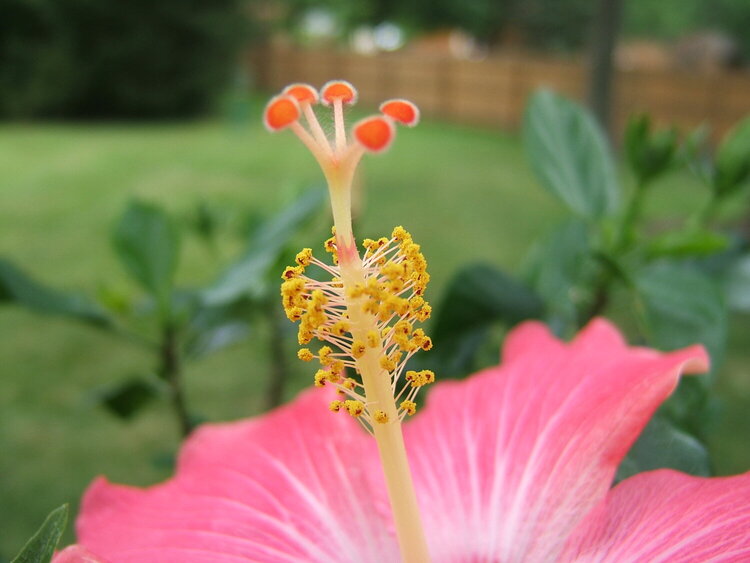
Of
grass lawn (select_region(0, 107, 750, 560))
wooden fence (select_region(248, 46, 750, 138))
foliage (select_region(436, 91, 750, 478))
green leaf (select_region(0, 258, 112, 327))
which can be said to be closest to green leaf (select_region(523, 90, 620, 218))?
foliage (select_region(436, 91, 750, 478))

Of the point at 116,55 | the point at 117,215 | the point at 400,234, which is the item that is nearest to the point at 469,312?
the point at 400,234

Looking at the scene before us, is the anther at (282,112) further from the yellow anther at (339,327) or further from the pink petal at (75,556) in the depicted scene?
the pink petal at (75,556)

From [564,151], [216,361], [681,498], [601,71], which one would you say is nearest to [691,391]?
[681,498]

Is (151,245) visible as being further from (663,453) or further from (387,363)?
(663,453)

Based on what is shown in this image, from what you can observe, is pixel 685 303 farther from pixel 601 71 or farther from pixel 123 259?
pixel 601 71

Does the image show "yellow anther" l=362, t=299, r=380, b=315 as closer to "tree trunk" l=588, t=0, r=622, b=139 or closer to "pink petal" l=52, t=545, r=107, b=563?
"pink petal" l=52, t=545, r=107, b=563

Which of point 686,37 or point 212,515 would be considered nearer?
point 212,515

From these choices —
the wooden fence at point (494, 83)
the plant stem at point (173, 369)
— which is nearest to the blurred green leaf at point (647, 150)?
the plant stem at point (173, 369)

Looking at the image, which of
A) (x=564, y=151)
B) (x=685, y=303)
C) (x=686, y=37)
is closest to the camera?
(x=685, y=303)
